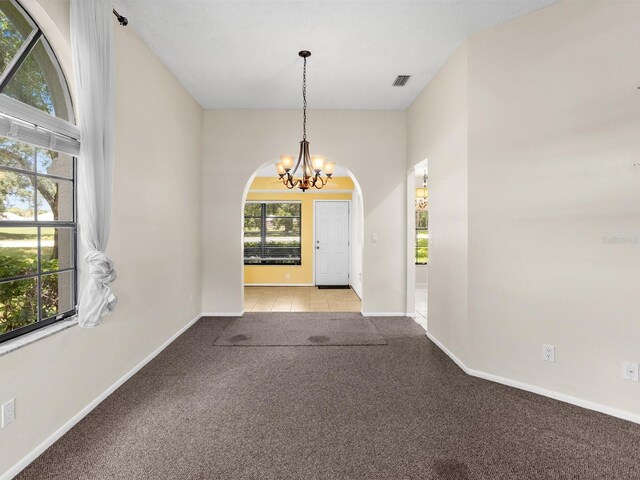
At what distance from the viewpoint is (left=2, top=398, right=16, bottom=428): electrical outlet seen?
1.75m

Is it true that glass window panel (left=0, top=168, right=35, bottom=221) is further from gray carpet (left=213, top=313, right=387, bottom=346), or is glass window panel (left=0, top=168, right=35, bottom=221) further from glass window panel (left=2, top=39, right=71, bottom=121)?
gray carpet (left=213, top=313, right=387, bottom=346)

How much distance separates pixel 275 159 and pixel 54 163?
3126 millimetres

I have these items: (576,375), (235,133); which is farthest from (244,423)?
(235,133)

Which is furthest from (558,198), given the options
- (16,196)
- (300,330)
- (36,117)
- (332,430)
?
(16,196)

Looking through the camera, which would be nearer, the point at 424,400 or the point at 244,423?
the point at 244,423

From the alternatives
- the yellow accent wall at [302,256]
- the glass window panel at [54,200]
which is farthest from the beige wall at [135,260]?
the yellow accent wall at [302,256]

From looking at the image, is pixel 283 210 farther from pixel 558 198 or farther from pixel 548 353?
pixel 548 353

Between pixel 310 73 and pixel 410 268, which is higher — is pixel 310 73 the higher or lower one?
the higher one

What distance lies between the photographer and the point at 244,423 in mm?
2287

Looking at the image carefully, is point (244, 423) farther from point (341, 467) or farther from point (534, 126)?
point (534, 126)

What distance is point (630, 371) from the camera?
7.70ft

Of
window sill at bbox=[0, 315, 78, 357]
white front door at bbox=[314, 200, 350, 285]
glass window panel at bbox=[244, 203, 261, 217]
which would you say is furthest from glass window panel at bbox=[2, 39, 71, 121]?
white front door at bbox=[314, 200, 350, 285]

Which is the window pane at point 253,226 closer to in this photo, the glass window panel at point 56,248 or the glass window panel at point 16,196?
the glass window panel at point 56,248

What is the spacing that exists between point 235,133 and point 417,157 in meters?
2.67
